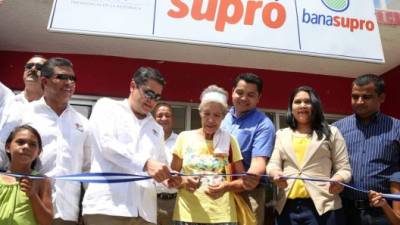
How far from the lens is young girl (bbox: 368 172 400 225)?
3.00 metres

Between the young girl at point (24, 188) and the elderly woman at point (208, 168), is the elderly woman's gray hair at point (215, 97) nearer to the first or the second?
the elderly woman at point (208, 168)

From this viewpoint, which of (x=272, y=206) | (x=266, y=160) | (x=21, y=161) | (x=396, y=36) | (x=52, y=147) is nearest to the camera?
(x=21, y=161)

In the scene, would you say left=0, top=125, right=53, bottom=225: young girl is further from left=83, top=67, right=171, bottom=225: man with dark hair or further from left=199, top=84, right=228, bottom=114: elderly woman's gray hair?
left=199, top=84, right=228, bottom=114: elderly woman's gray hair

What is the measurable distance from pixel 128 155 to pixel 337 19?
2.72 m

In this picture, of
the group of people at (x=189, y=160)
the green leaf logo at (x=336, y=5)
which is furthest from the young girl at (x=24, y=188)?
the green leaf logo at (x=336, y=5)

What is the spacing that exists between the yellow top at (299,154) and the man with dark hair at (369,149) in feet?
1.42

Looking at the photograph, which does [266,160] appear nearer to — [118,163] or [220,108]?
[220,108]

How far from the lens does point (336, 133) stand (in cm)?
315

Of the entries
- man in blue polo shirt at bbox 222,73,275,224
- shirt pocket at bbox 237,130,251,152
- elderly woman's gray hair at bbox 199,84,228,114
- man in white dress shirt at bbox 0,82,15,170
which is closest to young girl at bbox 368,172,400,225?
man in blue polo shirt at bbox 222,73,275,224

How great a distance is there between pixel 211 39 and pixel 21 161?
80.1 inches

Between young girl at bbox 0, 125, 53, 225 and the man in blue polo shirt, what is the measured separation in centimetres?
131

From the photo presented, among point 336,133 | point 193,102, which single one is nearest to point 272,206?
point 336,133

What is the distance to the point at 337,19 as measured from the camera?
14.5 ft

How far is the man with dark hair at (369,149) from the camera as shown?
3.21 m
